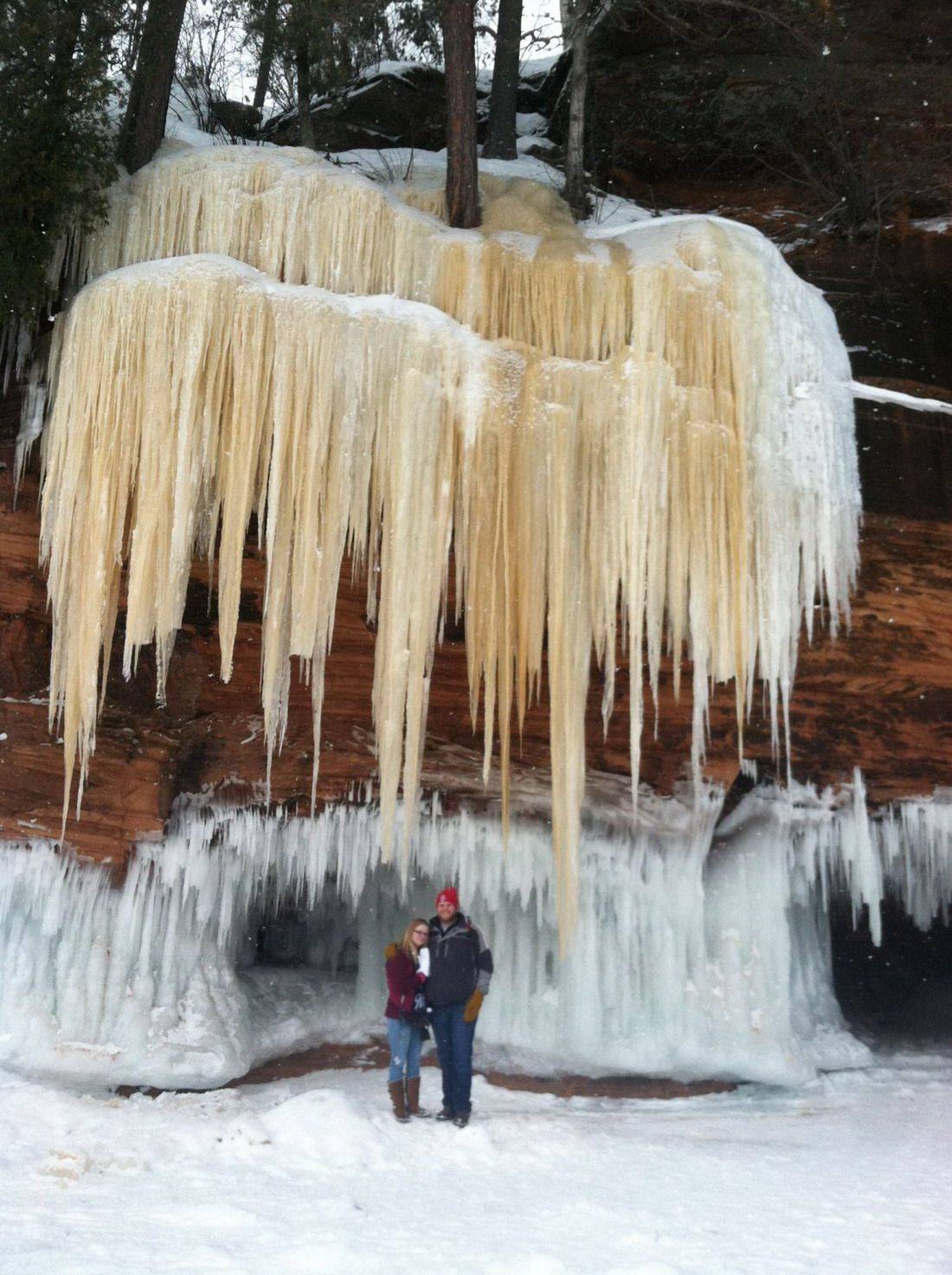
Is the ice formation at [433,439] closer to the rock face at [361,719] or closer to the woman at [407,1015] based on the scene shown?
the rock face at [361,719]

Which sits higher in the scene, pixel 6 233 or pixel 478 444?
pixel 6 233

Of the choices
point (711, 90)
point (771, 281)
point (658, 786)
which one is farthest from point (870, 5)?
point (658, 786)

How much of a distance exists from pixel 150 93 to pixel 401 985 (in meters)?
5.68

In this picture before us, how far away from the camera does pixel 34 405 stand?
6715 mm

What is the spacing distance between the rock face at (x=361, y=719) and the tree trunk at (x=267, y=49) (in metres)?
3.44

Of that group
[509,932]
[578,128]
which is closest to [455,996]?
[509,932]

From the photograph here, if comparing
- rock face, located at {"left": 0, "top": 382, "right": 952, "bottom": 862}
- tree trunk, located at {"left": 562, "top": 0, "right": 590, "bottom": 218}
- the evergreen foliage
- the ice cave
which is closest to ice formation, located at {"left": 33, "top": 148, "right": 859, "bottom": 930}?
the ice cave

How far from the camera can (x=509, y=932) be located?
8.93 meters

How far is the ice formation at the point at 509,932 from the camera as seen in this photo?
7488 millimetres

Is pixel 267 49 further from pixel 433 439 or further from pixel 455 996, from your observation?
pixel 455 996

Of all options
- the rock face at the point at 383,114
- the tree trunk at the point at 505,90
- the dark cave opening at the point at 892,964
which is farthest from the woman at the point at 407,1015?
the rock face at the point at 383,114

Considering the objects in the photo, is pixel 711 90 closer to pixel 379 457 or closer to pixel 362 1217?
pixel 379 457

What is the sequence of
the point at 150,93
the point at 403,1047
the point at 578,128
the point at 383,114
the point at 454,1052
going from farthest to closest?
1. the point at 383,114
2. the point at 578,128
3. the point at 150,93
4. the point at 403,1047
5. the point at 454,1052

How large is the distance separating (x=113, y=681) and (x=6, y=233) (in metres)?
2.99
